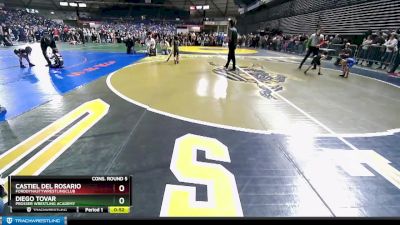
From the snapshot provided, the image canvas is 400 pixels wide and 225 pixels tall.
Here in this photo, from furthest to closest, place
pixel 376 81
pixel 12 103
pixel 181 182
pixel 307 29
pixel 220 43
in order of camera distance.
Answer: pixel 220 43 → pixel 307 29 → pixel 376 81 → pixel 12 103 → pixel 181 182

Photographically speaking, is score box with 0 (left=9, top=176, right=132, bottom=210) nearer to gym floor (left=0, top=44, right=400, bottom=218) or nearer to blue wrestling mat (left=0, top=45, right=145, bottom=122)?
gym floor (left=0, top=44, right=400, bottom=218)

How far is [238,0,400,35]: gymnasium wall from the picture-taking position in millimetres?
16141

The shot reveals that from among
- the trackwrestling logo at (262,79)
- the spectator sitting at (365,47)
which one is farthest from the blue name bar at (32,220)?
the spectator sitting at (365,47)

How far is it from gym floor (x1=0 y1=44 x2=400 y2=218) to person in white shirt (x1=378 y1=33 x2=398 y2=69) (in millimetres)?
6668

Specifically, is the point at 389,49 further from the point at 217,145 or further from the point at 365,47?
the point at 217,145

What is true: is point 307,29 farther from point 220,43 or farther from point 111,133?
point 111,133

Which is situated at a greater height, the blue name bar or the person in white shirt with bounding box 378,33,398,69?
the person in white shirt with bounding box 378,33,398,69

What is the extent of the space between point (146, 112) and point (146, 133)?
1180mm

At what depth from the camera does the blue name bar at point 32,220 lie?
1.73 m

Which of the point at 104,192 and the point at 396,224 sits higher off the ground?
the point at 104,192

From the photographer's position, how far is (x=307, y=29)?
25312mm

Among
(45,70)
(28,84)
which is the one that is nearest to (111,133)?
(28,84)

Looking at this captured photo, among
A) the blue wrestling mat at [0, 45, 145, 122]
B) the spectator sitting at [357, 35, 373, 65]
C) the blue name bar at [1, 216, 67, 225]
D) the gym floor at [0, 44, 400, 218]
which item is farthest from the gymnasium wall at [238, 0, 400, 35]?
the blue name bar at [1, 216, 67, 225]

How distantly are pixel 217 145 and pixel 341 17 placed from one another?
69.4 ft
